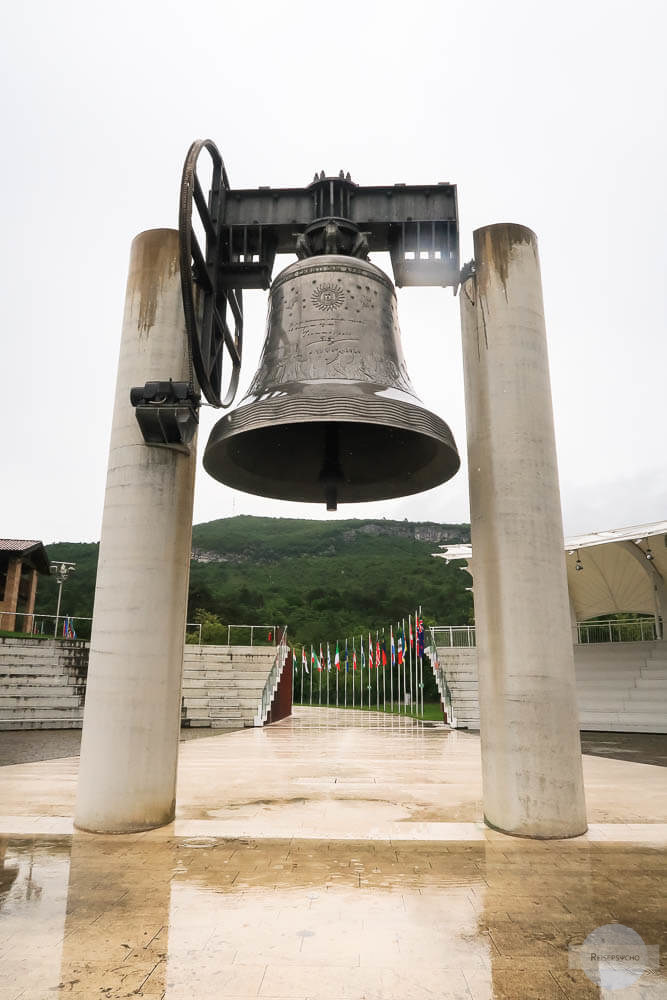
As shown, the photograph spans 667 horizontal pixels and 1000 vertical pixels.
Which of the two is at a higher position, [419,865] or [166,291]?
[166,291]

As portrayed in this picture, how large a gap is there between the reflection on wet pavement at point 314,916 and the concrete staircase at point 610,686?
48.5 ft

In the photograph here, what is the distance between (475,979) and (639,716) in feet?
66.8

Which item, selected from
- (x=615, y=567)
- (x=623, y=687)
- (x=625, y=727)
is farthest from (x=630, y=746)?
(x=615, y=567)

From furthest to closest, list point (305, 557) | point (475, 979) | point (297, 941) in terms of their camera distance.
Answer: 1. point (305, 557)
2. point (297, 941)
3. point (475, 979)

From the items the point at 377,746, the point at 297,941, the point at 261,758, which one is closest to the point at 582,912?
the point at 297,941

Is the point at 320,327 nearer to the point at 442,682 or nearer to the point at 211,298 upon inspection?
the point at 211,298

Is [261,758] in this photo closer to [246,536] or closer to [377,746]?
[377,746]

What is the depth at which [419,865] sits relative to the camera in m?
4.54

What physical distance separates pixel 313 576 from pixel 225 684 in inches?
2504

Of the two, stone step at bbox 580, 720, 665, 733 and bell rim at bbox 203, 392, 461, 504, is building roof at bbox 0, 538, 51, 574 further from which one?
bell rim at bbox 203, 392, 461, 504

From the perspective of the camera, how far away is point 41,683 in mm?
19422

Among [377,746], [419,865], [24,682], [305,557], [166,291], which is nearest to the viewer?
[419,865]

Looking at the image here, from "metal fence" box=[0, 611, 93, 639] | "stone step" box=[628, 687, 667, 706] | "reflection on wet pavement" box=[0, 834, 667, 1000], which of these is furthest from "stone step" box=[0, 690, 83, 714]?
"stone step" box=[628, 687, 667, 706]

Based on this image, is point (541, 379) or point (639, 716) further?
point (639, 716)
